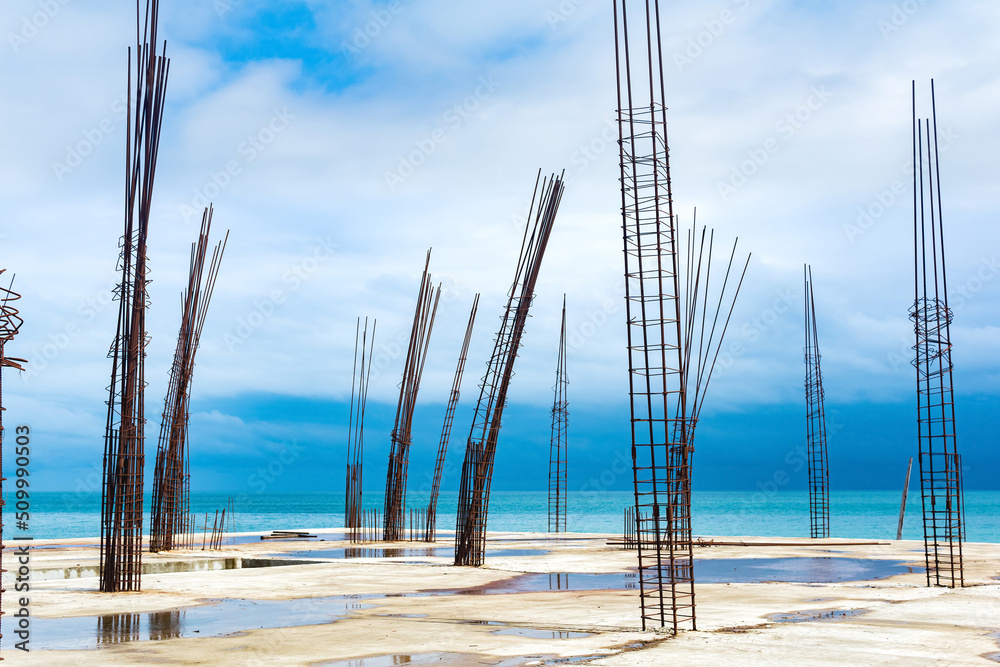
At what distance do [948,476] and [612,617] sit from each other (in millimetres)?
8723

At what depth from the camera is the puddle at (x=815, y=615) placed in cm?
1336

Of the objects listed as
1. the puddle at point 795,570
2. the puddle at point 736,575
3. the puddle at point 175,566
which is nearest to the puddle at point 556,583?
the puddle at point 736,575

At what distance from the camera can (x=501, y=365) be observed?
2211 centimetres

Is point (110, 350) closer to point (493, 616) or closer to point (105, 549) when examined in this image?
point (105, 549)

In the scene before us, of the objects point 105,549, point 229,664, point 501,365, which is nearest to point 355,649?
point 229,664

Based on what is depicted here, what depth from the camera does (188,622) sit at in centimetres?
1328

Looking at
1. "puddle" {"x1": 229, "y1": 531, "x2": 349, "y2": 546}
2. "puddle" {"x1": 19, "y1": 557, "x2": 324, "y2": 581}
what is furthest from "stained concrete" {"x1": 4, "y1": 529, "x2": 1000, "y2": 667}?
"puddle" {"x1": 229, "y1": 531, "x2": 349, "y2": 546}

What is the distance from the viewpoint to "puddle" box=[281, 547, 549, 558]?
26.3 meters

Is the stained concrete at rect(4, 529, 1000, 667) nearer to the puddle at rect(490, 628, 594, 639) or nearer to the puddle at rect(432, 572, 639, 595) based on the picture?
the puddle at rect(490, 628, 594, 639)

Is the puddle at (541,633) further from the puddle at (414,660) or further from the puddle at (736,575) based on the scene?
the puddle at (736,575)

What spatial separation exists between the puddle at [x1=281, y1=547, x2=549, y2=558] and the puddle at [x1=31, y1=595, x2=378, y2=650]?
10.4 metres

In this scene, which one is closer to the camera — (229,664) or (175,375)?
(229,664)

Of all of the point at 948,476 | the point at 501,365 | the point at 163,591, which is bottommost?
the point at 163,591

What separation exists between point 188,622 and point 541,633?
4.84 metres
